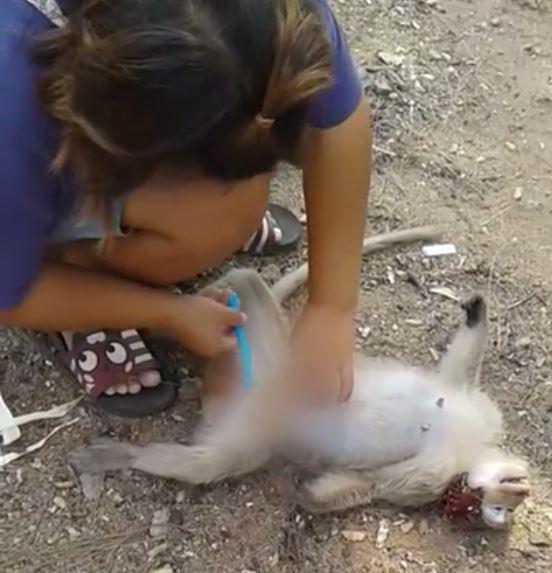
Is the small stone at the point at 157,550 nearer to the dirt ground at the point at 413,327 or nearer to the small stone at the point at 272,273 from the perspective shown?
the dirt ground at the point at 413,327

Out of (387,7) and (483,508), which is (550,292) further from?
(387,7)

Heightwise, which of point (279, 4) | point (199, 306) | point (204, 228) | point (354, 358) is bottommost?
point (354, 358)

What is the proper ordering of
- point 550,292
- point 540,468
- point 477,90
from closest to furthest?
point 540,468
point 550,292
point 477,90

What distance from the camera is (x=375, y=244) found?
1862 millimetres

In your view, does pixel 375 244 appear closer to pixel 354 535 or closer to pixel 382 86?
pixel 382 86

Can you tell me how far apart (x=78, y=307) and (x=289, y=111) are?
450 millimetres

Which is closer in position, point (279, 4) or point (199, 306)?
point (279, 4)

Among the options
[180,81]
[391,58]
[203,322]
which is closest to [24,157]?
[180,81]

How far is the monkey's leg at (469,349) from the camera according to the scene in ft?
5.54

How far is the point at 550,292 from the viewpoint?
1843 millimetres

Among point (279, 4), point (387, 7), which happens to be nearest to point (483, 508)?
point (279, 4)

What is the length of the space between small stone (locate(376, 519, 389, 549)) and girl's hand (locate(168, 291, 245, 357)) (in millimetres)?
304

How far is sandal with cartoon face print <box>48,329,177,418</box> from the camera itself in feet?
5.50

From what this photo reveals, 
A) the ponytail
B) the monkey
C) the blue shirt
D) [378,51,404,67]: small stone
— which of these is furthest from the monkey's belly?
[378,51,404,67]: small stone
